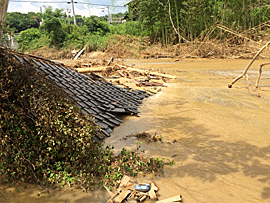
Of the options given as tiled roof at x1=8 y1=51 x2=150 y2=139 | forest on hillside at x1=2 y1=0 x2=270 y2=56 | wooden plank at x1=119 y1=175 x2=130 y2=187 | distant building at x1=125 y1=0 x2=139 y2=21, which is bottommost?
wooden plank at x1=119 y1=175 x2=130 y2=187

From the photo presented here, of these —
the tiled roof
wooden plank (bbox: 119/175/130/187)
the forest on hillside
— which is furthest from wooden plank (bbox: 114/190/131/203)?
the forest on hillside

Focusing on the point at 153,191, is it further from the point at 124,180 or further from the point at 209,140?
the point at 209,140

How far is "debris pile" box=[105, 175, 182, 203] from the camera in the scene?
329 centimetres

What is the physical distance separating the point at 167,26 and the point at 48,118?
18.5 m

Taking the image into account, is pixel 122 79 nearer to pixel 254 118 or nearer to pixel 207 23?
pixel 254 118

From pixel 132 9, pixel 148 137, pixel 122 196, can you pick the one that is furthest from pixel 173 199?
pixel 132 9

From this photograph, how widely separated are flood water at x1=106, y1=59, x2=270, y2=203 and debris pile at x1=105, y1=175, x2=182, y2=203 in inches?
7.0

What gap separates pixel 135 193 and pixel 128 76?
8.52 metres

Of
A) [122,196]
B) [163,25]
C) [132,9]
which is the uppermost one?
[132,9]

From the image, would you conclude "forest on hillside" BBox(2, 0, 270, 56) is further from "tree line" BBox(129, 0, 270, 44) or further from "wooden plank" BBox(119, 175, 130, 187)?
"wooden plank" BBox(119, 175, 130, 187)

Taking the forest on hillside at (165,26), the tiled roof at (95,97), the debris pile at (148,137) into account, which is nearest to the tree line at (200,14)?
the forest on hillside at (165,26)

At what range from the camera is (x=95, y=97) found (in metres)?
6.73

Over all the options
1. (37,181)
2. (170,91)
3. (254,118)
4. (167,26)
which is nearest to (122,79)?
(170,91)

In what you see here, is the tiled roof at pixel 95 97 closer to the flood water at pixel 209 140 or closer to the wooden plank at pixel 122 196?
the flood water at pixel 209 140
